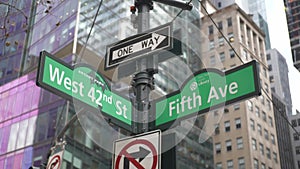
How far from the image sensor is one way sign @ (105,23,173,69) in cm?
479

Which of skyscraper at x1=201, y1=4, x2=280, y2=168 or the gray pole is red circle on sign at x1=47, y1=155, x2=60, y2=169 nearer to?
the gray pole

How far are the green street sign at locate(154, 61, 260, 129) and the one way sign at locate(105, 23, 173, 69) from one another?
55cm

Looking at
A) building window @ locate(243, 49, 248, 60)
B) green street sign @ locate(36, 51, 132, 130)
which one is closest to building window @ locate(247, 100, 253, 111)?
building window @ locate(243, 49, 248, 60)

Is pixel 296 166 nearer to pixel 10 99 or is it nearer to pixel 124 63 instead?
pixel 10 99

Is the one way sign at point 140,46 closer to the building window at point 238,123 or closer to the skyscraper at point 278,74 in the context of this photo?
the building window at point 238,123

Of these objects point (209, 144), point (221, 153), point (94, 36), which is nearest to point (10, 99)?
point (94, 36)

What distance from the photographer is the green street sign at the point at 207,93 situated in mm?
4637

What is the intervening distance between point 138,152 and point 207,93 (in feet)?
4.01

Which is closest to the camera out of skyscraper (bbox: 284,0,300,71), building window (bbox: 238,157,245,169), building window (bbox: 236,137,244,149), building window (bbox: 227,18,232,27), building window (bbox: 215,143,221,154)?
building window (bbox: 238,157,245,169)

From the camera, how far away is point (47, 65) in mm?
4688

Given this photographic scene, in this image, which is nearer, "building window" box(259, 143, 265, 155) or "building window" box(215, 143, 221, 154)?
"building window" box(259, 143, 265, 155)

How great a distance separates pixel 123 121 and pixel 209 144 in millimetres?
54294

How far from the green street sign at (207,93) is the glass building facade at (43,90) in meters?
25.9

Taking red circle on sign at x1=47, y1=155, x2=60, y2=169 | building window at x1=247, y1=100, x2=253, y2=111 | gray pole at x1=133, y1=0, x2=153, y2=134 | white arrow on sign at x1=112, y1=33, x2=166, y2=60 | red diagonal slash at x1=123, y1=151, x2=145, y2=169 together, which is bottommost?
red diagonal slash at x1=123, y1=151, x2=145, y2=169
